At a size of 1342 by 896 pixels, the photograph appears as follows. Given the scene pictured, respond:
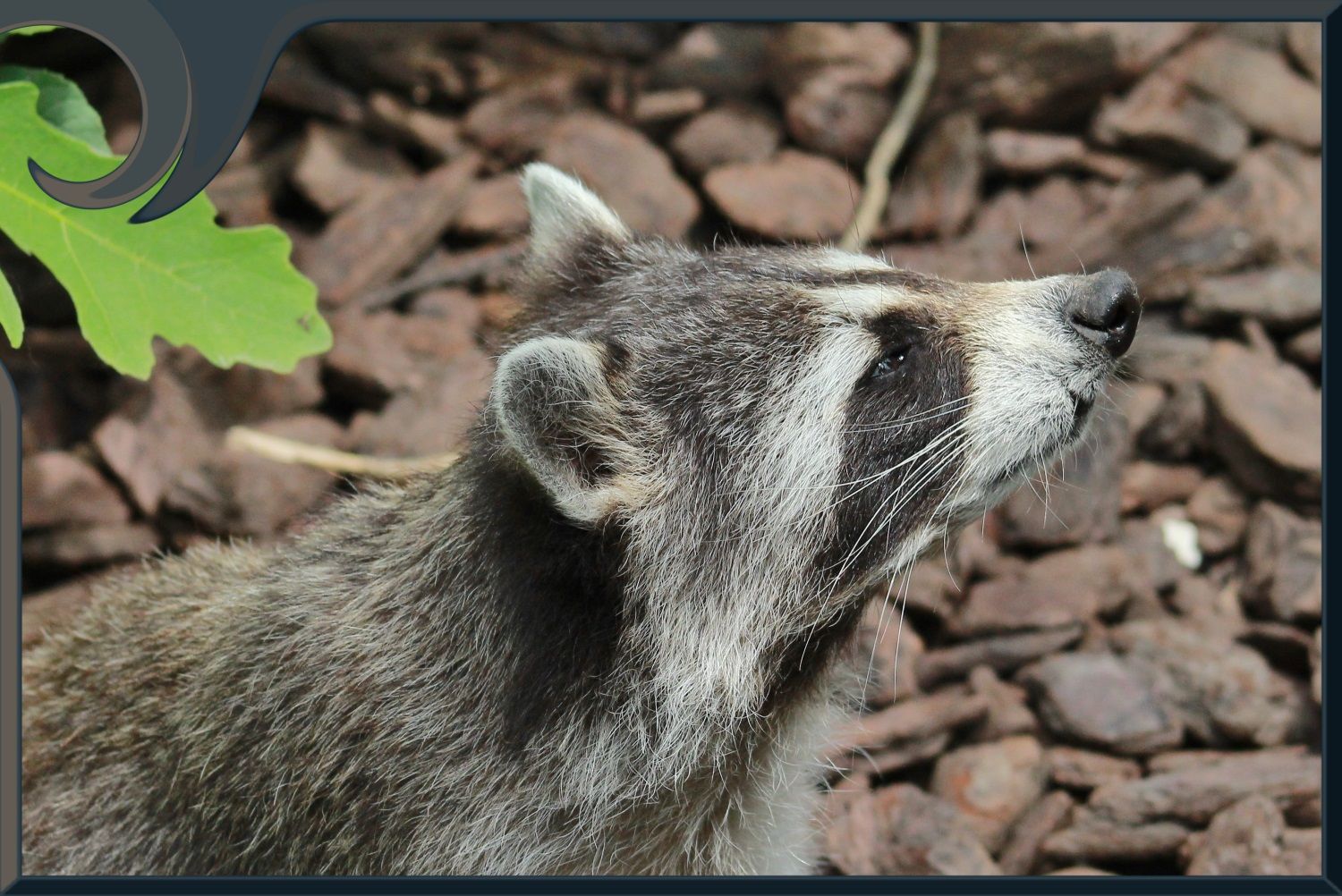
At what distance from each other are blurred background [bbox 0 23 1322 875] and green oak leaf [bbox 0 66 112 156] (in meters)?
1.74

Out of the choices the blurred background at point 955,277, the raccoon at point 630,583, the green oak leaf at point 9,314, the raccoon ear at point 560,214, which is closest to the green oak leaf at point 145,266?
the green oak leaf at point 9,314

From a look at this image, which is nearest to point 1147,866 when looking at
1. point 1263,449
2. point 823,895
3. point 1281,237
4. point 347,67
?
point 1263,449

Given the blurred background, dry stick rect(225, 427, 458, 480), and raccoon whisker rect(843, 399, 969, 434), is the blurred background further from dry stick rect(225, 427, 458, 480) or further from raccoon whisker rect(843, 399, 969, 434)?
raccoon whisker rect(843, 399, 969, 434)

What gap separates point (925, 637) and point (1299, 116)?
3.98m

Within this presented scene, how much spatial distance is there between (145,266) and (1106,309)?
2888 mm

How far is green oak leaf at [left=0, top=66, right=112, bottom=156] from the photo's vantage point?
4.04m

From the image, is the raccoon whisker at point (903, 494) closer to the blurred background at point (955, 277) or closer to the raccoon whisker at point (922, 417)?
the raccoon whisker at point (922, 417)

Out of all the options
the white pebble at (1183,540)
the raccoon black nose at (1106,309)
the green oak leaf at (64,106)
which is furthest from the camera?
the white pebble at (1183,540)

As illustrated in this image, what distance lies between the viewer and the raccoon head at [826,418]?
162 inches

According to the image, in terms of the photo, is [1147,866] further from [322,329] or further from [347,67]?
[347,67]

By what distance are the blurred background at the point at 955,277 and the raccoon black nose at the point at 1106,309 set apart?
6.17ft

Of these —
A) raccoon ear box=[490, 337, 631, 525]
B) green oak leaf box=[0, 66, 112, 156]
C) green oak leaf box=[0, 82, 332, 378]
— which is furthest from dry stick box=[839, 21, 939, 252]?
green oak leaf box=[0, 66, 112, 156]

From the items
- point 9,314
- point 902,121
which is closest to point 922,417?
point 9,314

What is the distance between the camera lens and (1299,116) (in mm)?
7723
